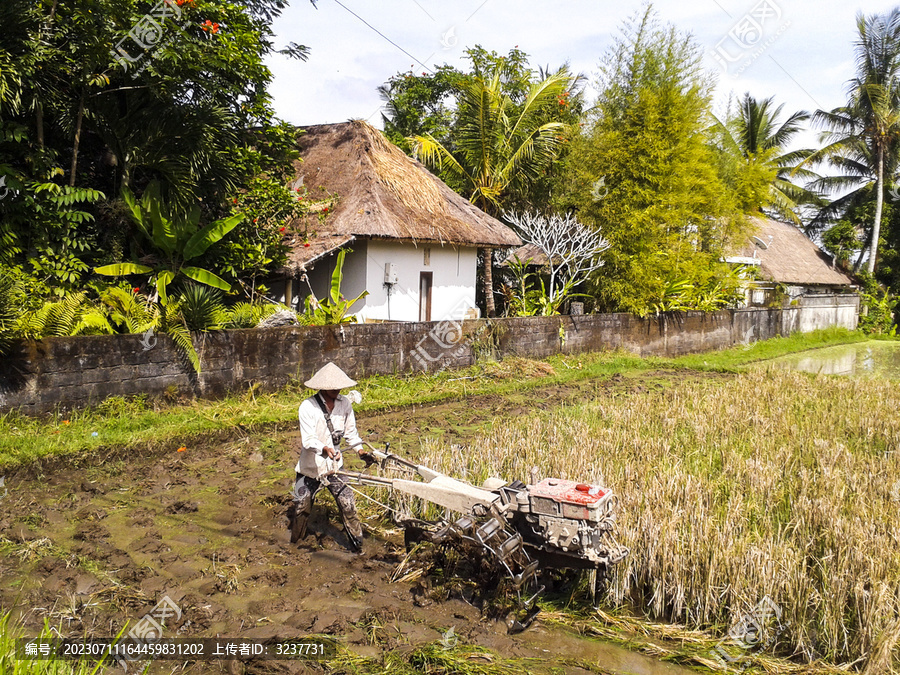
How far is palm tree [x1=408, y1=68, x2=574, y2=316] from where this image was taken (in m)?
17.6

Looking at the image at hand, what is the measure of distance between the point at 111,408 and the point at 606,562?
672 cm

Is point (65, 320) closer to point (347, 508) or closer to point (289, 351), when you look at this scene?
point (289, 351)

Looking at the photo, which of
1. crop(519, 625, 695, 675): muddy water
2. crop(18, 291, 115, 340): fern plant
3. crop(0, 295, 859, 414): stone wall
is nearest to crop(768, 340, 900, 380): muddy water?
crop(0, 295, 859, 414): stone wall

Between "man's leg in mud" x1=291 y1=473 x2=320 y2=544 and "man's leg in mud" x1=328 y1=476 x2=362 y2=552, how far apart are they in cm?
28

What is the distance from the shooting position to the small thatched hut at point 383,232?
14.5 meters

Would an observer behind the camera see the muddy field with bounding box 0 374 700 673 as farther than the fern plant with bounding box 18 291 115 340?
No

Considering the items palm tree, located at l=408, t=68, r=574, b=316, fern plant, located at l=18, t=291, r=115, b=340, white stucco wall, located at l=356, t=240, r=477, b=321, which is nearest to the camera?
fern plant, located at l=18, t=291, r=115, b=340

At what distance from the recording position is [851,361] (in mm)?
19156

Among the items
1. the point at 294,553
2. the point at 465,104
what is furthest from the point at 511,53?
the point at 294,553

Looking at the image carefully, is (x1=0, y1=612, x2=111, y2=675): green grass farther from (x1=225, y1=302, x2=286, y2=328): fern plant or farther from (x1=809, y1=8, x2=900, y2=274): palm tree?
(x1=809, y1=8, x2=900, y2=274): palm tree

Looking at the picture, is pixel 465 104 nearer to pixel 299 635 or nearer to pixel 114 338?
pixel 114 338

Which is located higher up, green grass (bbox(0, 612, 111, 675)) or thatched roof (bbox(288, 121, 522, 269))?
thatched roof (bbox(288, 121, 522, 269))

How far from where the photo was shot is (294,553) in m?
5.52

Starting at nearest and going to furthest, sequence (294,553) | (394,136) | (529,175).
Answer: (294,553) → (529,175) → (394,136)
